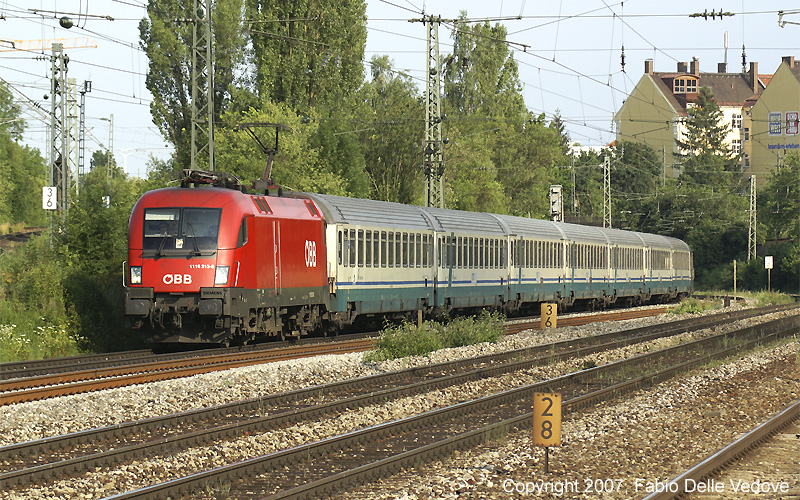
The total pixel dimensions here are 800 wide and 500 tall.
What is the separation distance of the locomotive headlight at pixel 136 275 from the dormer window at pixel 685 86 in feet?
321

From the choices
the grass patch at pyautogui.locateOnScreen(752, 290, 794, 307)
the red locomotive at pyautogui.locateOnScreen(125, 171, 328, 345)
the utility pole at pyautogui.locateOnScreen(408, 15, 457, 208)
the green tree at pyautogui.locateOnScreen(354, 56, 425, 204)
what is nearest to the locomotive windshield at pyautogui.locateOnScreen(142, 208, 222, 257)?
the red locomotive at pyautogui.locateOnScreen(125, 171, 328, 345)

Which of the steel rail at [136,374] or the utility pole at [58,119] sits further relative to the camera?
the utility pole at [58,119]

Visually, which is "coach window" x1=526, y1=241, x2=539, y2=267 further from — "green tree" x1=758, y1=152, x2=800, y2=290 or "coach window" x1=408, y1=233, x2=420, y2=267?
"green tree" x1=758, y1=152, x2=800, y2=290

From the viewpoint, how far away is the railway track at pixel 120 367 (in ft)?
45.4

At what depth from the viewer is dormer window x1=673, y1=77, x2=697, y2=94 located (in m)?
107

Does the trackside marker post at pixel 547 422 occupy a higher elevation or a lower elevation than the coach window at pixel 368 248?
lower

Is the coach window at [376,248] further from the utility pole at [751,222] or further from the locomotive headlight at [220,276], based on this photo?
the utility pole at [751,222]

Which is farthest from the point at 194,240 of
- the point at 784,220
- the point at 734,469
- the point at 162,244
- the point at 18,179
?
the point at 784,220

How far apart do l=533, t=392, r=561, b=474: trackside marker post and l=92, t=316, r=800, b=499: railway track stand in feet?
4.32

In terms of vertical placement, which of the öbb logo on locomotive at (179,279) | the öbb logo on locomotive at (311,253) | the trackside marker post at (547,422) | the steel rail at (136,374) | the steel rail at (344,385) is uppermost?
the öbb logo on locomotive at (311,253)

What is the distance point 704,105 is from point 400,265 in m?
83.5

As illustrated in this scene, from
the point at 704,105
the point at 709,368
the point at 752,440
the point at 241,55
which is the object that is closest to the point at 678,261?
the point at 241,55

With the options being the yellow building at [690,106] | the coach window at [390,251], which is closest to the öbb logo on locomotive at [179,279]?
the coach window at [390,251]

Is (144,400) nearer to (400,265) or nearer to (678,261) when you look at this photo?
(400,265)
